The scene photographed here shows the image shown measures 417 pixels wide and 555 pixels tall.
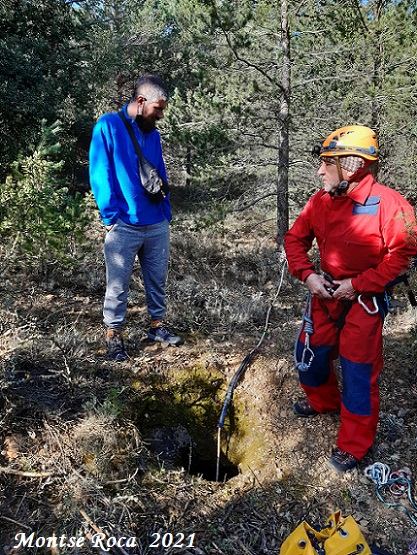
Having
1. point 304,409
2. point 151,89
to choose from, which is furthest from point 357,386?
point 151,89

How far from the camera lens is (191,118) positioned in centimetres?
640

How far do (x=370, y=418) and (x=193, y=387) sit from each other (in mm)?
1512

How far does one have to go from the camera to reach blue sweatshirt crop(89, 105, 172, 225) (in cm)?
310

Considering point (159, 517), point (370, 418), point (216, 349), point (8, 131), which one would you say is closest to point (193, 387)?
point (216, 349)

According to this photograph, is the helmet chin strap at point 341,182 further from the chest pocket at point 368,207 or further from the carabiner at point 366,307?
the carabiner at point 366,307

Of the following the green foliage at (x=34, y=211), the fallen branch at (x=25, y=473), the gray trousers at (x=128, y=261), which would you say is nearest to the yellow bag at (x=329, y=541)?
the fallen branch at (x=25, y=473)

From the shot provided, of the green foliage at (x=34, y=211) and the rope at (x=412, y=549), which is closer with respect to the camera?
the rope at (x=412, y=549)

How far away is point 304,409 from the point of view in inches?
121

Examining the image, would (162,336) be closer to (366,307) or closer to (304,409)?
(304,409)

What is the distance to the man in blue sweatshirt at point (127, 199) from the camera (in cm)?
310

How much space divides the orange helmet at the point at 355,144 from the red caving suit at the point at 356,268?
0.51ft

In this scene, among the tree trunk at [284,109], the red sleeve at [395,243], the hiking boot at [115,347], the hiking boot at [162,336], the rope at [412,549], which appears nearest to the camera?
the rope at [412,549]

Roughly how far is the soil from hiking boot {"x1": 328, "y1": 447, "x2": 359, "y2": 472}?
57 mm

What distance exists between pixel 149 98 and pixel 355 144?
1564 millimetres
